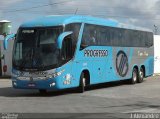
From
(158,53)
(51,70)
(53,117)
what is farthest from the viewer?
(158,53)

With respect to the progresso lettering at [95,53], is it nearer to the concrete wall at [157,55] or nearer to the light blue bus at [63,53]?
the light blue bus at [63,53]

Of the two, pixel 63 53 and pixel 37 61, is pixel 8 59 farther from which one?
pixel 63 53

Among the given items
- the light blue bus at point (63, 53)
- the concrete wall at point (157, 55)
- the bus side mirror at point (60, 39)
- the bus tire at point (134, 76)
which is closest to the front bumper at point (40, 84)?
the light blue bus at point (63, 53)

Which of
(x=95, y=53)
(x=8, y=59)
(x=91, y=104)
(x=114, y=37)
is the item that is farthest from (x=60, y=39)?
(x=8, y=59)

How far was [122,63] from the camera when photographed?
26.3 m

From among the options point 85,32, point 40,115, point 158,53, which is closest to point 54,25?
point 85,32

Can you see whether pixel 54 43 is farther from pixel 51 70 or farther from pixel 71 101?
pixel 71 101

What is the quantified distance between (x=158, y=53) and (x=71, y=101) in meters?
25.2

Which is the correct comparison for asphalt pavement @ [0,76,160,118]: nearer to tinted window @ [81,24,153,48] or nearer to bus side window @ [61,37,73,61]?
bus side window @ [61,37,73,61]

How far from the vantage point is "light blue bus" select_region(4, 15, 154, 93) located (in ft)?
64.4

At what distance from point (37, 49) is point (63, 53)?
1.11 metres

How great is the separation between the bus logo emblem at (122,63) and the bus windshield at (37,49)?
669 centimetres

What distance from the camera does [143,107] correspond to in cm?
1591

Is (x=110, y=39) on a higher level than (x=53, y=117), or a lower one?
higher
